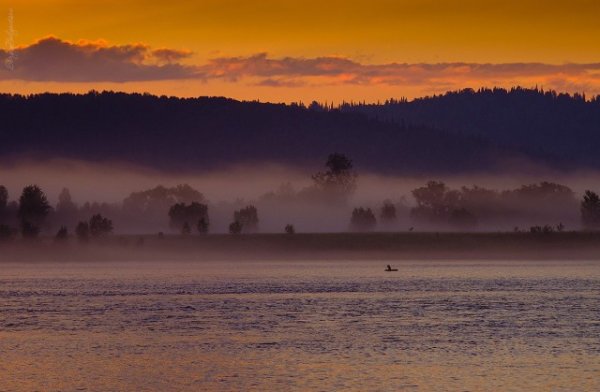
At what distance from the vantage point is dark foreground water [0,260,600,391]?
2601 inches

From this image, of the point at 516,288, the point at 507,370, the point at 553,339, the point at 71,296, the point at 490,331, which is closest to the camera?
the point at 507,370

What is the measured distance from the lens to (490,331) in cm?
9331

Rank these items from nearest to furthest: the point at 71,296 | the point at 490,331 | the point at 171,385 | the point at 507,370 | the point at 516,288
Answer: the point at 171,385
the point at 507,370
the point at 490,331
the point at 71,296
the point at 516,288

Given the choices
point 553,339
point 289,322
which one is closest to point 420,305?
point 289,322

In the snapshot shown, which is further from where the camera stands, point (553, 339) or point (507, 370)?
→ point (553, 339)

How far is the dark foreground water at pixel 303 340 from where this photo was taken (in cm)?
6606

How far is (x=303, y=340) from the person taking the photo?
283 ft

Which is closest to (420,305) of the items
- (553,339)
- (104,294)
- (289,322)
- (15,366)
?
(289,322)

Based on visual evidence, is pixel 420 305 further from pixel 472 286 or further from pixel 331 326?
pixel 472 286

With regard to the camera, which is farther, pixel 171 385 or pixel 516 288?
pixel 516 288

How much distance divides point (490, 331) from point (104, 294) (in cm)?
7347

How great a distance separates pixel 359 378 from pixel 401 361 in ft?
26.5

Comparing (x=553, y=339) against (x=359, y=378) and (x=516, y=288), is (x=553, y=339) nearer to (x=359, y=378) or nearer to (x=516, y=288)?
(x=359, y=378)

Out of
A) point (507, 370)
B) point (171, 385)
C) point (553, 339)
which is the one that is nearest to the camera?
point (171, 385)
